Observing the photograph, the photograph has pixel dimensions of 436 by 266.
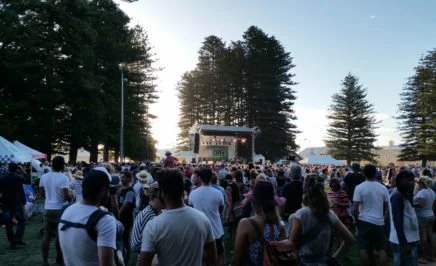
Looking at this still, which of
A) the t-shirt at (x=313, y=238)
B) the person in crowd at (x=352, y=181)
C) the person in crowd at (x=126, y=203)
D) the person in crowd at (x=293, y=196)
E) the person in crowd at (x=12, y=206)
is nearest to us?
the t-shirt at (x=313, y=238)

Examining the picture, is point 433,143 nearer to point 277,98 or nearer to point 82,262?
point 277,98

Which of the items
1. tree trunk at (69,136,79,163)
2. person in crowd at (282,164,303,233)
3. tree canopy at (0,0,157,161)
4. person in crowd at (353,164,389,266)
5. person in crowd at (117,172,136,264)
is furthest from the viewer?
tree trunk at (69,136,79,163)

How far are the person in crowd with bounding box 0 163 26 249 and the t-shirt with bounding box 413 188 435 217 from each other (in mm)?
7644

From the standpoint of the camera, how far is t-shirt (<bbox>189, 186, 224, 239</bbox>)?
6.04m

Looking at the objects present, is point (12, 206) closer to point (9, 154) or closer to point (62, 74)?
point (9, 154)

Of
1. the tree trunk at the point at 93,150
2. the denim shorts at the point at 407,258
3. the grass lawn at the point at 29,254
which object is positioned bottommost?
the grass lawn at the point at 29,254

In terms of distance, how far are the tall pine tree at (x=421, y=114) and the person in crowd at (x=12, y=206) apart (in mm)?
51829

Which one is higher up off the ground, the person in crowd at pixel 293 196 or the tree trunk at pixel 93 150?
the tree trunk at pixel 93 150

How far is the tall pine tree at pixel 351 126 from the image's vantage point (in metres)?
61.8

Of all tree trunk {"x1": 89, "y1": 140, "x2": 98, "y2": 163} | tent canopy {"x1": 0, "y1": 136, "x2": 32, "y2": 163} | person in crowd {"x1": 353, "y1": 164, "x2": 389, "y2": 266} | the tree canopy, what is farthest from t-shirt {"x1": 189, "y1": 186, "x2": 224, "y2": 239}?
tree trunk {"x1": 89, "y1": 140, "x2": 98, "y2": 163}

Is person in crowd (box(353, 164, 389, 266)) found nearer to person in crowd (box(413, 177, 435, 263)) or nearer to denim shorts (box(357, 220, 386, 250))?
denim shorts (box(357, 220, 386, 250))

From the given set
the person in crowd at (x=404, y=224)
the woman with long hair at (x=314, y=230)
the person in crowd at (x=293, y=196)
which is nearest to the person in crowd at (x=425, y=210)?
the person in crowd at (x=293, y=196)

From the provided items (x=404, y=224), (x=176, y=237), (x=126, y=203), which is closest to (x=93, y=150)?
(x=126, y=203)

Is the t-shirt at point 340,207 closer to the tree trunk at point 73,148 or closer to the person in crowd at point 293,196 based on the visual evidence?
the person in crowd at point 293,196
